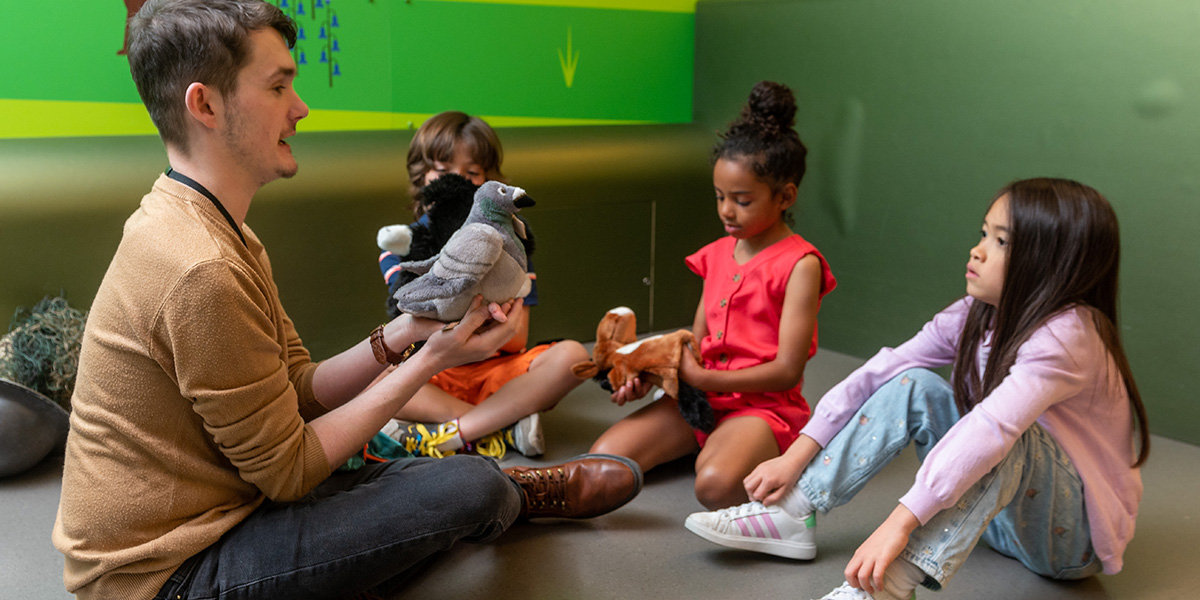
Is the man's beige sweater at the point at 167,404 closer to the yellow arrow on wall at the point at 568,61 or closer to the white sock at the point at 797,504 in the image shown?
the white sock at the point at 797,504

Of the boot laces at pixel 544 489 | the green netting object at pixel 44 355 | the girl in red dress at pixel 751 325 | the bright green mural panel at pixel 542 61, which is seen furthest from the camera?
the bright green mural panel at pixel 542 61

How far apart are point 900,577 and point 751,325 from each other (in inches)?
27.4

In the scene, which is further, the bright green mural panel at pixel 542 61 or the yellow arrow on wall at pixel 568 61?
the yellow arrow on wall at pixel 568 61

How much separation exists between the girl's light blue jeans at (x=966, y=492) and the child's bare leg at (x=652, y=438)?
45 centimetres

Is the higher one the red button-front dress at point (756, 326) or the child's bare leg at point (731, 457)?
the red button-front dress at point (756, 326)

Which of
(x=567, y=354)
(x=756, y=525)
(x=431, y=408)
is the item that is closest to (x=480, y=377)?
(x=431, y=408)

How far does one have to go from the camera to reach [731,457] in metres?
1.75

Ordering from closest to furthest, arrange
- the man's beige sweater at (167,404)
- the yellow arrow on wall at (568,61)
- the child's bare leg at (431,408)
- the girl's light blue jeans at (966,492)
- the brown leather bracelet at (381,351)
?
the man's beige sweater at (167,404), the girl's light blue jeans at (966,492), the brown leather bracelet at (381,351), the child's bare leg at (431,408), the yellow arrow on wall at (568,61)

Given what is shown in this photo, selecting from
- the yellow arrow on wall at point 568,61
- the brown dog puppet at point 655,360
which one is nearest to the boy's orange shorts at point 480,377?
the brown dog puppet at point 655,360

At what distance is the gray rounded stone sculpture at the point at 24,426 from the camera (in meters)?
1.83

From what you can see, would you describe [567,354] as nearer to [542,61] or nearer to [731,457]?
[731,457]

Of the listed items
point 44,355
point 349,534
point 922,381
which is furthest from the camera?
point 44,355

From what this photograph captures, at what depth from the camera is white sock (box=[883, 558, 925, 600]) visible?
4.24ft

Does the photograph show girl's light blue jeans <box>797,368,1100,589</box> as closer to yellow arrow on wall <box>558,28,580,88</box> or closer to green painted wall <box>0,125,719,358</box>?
green painted wall <box>0,125,719,358</box>
